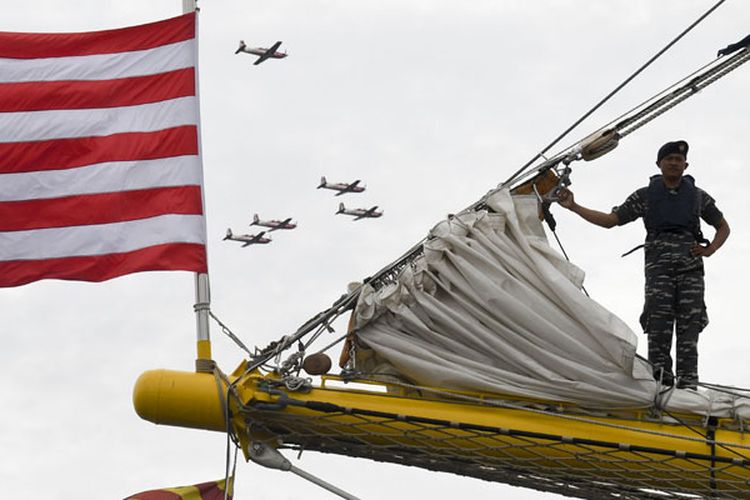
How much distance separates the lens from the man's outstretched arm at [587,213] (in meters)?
13.2

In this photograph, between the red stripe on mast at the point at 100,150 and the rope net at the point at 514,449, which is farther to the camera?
the red stripe on mast at the point at 100,150

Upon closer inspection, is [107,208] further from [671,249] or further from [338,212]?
[338,212]

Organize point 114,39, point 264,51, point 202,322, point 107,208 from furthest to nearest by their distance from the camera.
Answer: point 264,51, point 114,39, point 107,208, point 202,322

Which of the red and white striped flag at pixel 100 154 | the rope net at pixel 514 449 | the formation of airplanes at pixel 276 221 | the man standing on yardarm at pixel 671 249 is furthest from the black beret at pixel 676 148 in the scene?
the formation of airplanes at pixel 276 221

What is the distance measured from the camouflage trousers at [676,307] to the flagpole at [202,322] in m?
2.92

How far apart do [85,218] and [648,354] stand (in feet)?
12.8

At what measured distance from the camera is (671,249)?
1315cm

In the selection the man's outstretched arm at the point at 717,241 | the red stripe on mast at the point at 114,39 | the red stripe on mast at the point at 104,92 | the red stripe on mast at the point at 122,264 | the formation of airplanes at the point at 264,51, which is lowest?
the red stripe on mast at the point at 122,264

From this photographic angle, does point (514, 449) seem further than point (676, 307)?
No

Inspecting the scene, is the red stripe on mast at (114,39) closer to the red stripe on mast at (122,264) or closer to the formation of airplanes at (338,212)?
the red stripe on mast at (122,264)

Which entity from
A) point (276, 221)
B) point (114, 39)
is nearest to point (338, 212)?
point (276, 221)

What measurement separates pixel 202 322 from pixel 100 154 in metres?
1.57

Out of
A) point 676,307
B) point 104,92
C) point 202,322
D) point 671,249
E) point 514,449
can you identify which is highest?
point 104,92

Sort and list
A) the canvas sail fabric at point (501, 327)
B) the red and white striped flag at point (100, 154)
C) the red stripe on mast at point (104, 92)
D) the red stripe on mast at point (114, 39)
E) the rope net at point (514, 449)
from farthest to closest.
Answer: the red stripe on mast at point (114, 39) < the red stripe on mast at point (104, 92) < the red and white striped flag at point (100, 154) < the canvas sail fabric at point (501, 327) < the rope net at point (514, 449)
